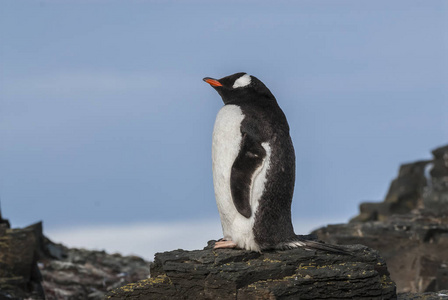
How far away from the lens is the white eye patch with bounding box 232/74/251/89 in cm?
882

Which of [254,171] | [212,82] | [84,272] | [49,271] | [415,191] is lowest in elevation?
[254,171]

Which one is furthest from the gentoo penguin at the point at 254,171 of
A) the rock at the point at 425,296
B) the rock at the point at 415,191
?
the rock at the point at 415,191

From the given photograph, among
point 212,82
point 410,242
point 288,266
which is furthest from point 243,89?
point 410,242

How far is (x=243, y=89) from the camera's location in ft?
28.9

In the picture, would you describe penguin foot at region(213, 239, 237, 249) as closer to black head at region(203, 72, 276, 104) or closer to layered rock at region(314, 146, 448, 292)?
black head at region(203, 72, 276, 104)

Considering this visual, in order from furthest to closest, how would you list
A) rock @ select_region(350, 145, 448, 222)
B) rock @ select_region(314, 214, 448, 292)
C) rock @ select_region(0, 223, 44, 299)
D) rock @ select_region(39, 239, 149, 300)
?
rock @ select_region(350, 145, 448, 222)
rock @ select_region(314, 214, 448, 292)
rock @ select_region(39, 239, 149, 300)
rock @ select_region(0, 223, 44, 299)

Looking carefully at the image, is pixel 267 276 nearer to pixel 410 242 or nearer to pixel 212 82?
pixel 212 82

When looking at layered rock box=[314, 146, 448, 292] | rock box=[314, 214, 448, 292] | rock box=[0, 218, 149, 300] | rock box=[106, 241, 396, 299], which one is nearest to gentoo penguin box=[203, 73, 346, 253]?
rock box=[106, 241, 396, 299]

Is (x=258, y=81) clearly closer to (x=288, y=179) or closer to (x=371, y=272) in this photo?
(x=288, y=179)

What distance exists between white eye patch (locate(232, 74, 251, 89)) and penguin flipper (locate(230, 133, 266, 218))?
81cm

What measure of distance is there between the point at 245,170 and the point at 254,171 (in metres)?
0.11

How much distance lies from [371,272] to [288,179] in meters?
1.50

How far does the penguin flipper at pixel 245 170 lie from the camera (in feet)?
27.1

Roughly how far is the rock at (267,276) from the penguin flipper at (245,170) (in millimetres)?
662
